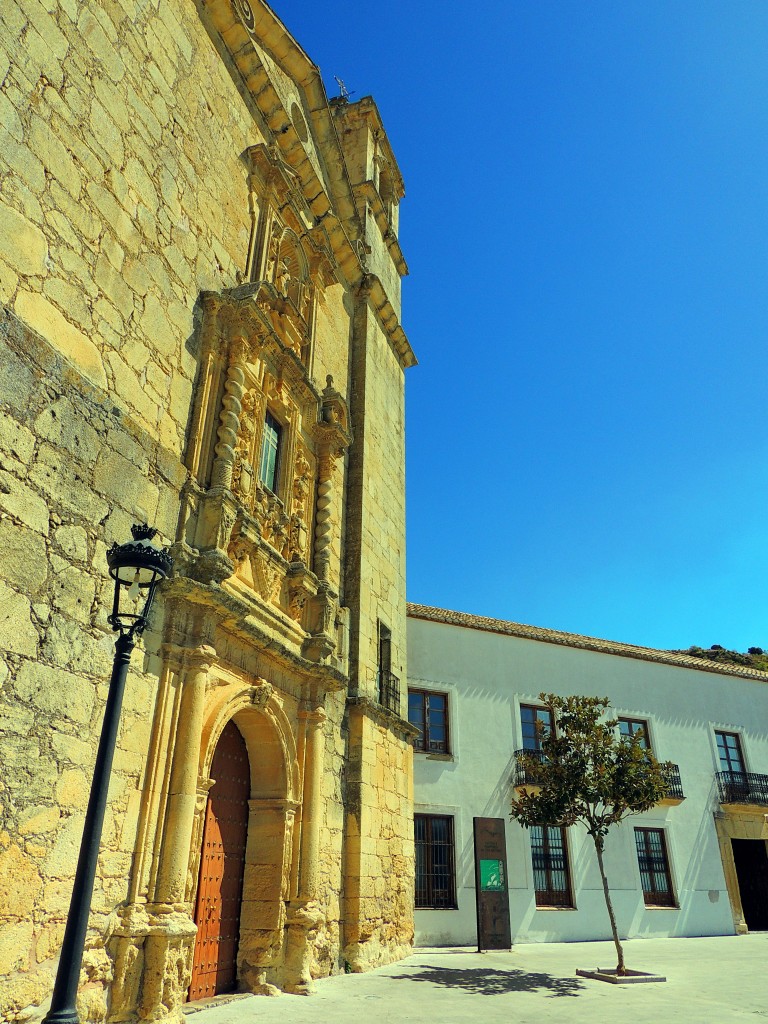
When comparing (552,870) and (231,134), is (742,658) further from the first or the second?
(231,134)

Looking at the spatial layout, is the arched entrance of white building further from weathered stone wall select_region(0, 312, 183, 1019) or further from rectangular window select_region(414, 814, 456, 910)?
weathered stone wall select_region(0, 312, 183, 1019)

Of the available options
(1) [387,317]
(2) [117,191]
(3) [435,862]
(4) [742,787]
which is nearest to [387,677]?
(3) [435,862]

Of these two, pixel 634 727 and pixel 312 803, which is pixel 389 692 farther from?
pixel 634 727

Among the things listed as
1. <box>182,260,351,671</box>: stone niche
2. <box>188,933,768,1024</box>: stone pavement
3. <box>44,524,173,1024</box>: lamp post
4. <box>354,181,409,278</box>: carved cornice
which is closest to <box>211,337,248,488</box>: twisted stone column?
<box>182,260,351,671</box>: stone niche

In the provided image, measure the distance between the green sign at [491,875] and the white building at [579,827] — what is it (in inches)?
125

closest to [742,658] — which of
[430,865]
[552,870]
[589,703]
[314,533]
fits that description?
[552,870]

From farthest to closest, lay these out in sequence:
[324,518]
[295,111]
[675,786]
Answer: [675,786] < [295,111] < [324,518]

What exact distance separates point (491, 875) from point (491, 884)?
0.48ft

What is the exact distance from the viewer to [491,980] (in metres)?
8.45

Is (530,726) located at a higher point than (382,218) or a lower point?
lower

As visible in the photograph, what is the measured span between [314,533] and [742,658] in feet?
110

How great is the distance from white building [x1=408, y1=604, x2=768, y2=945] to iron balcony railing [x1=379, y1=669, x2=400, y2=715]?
4.83 m

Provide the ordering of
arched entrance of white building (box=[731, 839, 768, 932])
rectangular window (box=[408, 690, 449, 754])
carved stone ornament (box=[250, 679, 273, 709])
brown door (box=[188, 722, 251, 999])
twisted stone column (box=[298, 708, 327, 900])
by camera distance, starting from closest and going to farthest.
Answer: brown door (box=[188, 722, 251, 999])
carved stone ornament (box=[250, 679, 273, 709])
twisted stone column (box=[298, 708, 327, 900])
rectangular window (box=[408, 690, 449, 754])
arched entrance of white building (box=[731, 839, 768, 932])

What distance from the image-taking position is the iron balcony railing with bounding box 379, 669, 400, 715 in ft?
32.6
